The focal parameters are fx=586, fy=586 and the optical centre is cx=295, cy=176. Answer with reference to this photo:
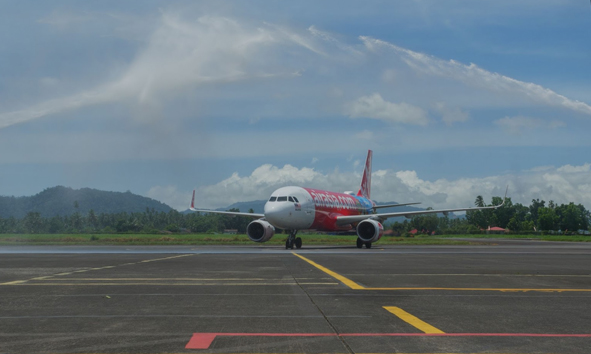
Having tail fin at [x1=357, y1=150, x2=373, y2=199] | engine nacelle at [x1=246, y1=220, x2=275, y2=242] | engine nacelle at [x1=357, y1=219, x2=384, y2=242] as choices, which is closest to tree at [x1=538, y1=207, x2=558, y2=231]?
tail fin at [x1=357, y1=150, x2=373, y2=199]

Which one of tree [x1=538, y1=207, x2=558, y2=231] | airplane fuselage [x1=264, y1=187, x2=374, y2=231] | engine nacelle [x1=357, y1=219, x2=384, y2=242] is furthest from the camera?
tree [x1=538, y1=207, x2=558, y2=231]

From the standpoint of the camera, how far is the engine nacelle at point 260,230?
42250 mm

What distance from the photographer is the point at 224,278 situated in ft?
48.0

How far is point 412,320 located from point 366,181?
53.5m

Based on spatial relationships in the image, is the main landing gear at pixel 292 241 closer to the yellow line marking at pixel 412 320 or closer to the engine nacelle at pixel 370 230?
the engine nacelle at pixel 370 230

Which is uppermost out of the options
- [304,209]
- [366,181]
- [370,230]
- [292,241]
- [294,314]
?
[366,181]

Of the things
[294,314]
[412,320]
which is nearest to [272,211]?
[294,314]

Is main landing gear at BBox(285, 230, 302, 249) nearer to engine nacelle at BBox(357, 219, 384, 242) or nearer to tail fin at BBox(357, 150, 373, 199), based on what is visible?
engine nacelle at BBox(357, 219, 384, 242)

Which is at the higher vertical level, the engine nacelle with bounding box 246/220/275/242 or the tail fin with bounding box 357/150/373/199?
the tail fin with bounding box 357/150/373/199

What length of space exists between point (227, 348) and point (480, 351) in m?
2.63

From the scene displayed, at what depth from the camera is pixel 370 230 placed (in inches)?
1630

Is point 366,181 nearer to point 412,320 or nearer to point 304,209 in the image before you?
point 304,209

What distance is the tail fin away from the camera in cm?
6008

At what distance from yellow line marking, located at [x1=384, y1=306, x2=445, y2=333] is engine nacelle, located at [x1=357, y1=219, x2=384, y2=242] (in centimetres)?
3185
